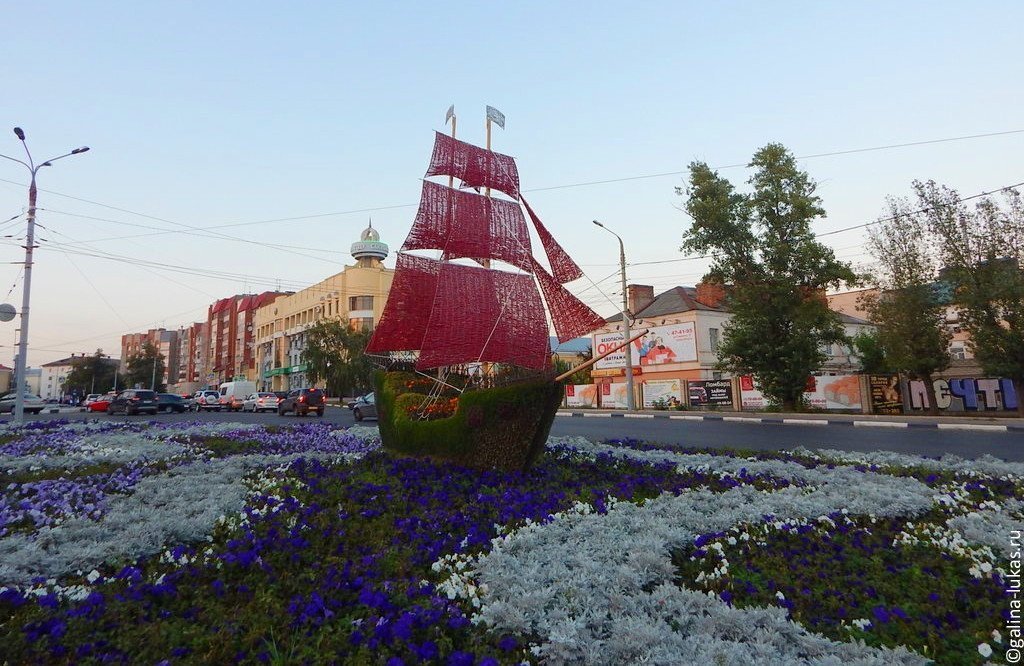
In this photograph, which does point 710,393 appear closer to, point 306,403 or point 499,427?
point 306,403

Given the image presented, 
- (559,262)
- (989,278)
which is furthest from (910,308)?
(559,262)

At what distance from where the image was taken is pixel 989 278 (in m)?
23.5

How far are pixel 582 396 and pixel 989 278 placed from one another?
2614 centimetres

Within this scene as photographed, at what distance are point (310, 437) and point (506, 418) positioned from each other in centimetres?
793

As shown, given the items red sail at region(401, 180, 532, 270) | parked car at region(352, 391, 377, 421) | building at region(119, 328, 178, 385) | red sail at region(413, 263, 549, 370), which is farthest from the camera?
building at region(119, 328, 178, 385)

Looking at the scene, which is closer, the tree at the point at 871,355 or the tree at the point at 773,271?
the tree at the point at 773,271

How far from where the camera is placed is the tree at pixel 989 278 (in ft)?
74.6

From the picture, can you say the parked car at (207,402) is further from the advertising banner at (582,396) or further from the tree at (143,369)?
the tree at (143,369)

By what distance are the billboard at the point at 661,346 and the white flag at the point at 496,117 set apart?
88.7ft

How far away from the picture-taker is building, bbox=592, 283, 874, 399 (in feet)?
133

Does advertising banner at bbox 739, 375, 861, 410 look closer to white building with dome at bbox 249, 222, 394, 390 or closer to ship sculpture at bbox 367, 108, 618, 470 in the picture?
ship sculpture at bbox 367, 108, 618, 470

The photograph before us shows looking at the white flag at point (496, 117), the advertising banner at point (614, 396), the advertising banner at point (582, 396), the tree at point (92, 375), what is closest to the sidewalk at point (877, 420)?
the advertising banner at point (614, 396)

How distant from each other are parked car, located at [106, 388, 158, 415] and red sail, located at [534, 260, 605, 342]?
32.7 m

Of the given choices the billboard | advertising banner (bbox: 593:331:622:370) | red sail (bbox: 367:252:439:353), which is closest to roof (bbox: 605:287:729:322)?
the billboard
